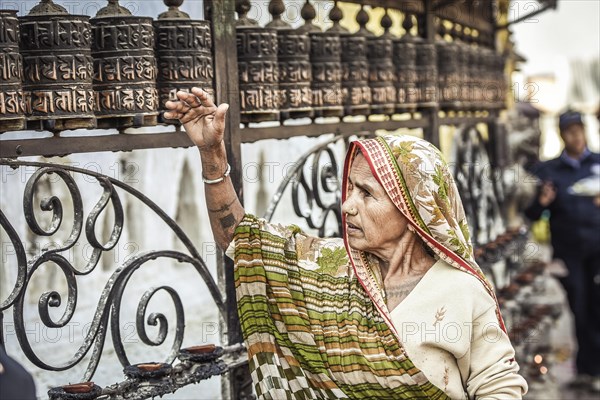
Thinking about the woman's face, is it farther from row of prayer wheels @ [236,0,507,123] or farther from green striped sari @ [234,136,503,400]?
row of prayer wheels @ [236,0,507,123]

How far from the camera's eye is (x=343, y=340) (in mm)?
2994

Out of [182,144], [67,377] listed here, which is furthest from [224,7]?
[67,377]

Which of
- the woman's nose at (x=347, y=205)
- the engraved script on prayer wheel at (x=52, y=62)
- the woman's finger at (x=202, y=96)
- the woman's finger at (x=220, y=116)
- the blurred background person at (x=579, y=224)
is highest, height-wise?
the engraved script on prayer wheel at (x=52, y=62)

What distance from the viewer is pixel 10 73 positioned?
109 inches

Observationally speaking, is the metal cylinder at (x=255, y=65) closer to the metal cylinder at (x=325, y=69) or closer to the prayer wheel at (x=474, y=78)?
the metal cylinder at (x=325, y=69)

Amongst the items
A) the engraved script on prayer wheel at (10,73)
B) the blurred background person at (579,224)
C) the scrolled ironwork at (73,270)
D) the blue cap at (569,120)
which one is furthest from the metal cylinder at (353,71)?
the blue cap at (569,120)

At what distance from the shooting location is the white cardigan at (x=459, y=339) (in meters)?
2.84

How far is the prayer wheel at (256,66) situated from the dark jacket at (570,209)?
13.3ft

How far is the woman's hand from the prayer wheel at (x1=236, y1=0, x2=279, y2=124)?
0.72 m

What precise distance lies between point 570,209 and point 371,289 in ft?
15.5

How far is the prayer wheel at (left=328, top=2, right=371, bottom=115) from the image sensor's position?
163 inches

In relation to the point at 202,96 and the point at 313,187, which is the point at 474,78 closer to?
the point at 313,187

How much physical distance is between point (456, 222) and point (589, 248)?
4.63m

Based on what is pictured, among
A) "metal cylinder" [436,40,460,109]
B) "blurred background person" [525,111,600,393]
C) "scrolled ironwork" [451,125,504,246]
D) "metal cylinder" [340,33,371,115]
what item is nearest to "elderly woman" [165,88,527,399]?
"metal cylinder" [340,33,371,115]
